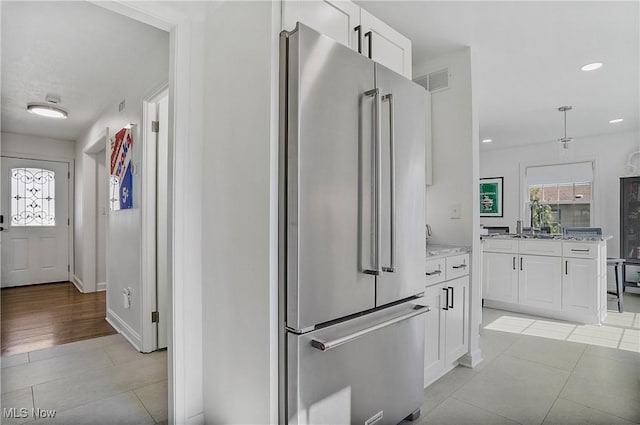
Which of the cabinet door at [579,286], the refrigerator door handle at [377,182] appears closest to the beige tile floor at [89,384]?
the refrigerator door handle at [377,182]

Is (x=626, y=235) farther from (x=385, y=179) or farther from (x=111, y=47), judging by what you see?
(x=111, y=47)

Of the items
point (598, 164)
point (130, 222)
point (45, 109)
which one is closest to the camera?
point (130, 222)

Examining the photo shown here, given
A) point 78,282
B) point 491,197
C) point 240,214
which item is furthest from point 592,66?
point 78,282

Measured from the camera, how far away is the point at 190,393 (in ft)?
6.20

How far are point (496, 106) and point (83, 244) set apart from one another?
6.10 m

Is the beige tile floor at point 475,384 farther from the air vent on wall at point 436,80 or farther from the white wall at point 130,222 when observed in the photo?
the air vent on wall at point 436,80

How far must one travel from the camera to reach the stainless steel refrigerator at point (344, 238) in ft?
4.64

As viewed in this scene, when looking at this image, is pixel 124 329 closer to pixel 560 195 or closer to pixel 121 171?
pixel 121 171

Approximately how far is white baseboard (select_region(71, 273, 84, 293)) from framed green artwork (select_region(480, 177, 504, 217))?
735 centimetres

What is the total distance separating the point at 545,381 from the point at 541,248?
2.05 metres

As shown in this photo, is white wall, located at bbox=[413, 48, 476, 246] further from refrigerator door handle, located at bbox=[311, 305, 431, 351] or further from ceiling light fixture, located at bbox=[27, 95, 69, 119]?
ceiling light fixture, located at bbox=[27, 95, 69, 119]

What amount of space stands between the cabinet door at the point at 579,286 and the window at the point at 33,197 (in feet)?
24.6

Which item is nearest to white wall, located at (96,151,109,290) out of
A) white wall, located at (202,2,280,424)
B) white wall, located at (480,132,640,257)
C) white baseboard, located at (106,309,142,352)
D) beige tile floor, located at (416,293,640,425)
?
white baseboard, located at (106,309,142,352)

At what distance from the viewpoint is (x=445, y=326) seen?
2.36 meters
